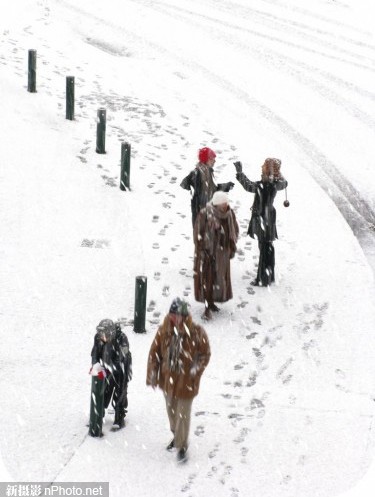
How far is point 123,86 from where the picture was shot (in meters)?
18.1

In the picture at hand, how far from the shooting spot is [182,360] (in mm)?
7715

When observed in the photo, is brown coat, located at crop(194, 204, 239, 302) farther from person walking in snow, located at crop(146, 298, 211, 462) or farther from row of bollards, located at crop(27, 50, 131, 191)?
row of bollards, located at crop(27, 50, 131, 191)

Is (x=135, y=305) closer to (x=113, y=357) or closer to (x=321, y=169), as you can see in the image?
(x=113, y=357)

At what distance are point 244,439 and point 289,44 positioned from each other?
594 inches

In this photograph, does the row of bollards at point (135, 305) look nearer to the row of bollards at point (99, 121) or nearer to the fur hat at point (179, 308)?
the row of bollards at point (99, 121)

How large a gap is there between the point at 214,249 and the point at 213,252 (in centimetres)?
4

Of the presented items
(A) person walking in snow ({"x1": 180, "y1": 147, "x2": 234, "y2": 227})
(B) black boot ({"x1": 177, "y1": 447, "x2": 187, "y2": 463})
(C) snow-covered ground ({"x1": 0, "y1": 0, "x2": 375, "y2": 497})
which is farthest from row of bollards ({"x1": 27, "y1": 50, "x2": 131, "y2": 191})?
(B) black boot ({"x1": 177, "y1": 447, "x2": 187, "y2": 463})

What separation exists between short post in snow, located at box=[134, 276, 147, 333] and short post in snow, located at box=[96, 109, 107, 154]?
16.9 feet

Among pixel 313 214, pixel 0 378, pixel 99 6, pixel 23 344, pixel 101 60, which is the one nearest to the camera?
pixel 0 378

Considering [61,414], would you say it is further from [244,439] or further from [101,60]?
[101,60]

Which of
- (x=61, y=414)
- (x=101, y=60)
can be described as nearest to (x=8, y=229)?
(x=61, y=414)

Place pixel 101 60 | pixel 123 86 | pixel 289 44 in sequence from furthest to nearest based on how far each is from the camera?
pixel 289 44, pixel 101 60, pixel 123 86

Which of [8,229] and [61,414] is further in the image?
[8,229]

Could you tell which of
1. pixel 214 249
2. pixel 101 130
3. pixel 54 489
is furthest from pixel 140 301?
pixel 101 130
